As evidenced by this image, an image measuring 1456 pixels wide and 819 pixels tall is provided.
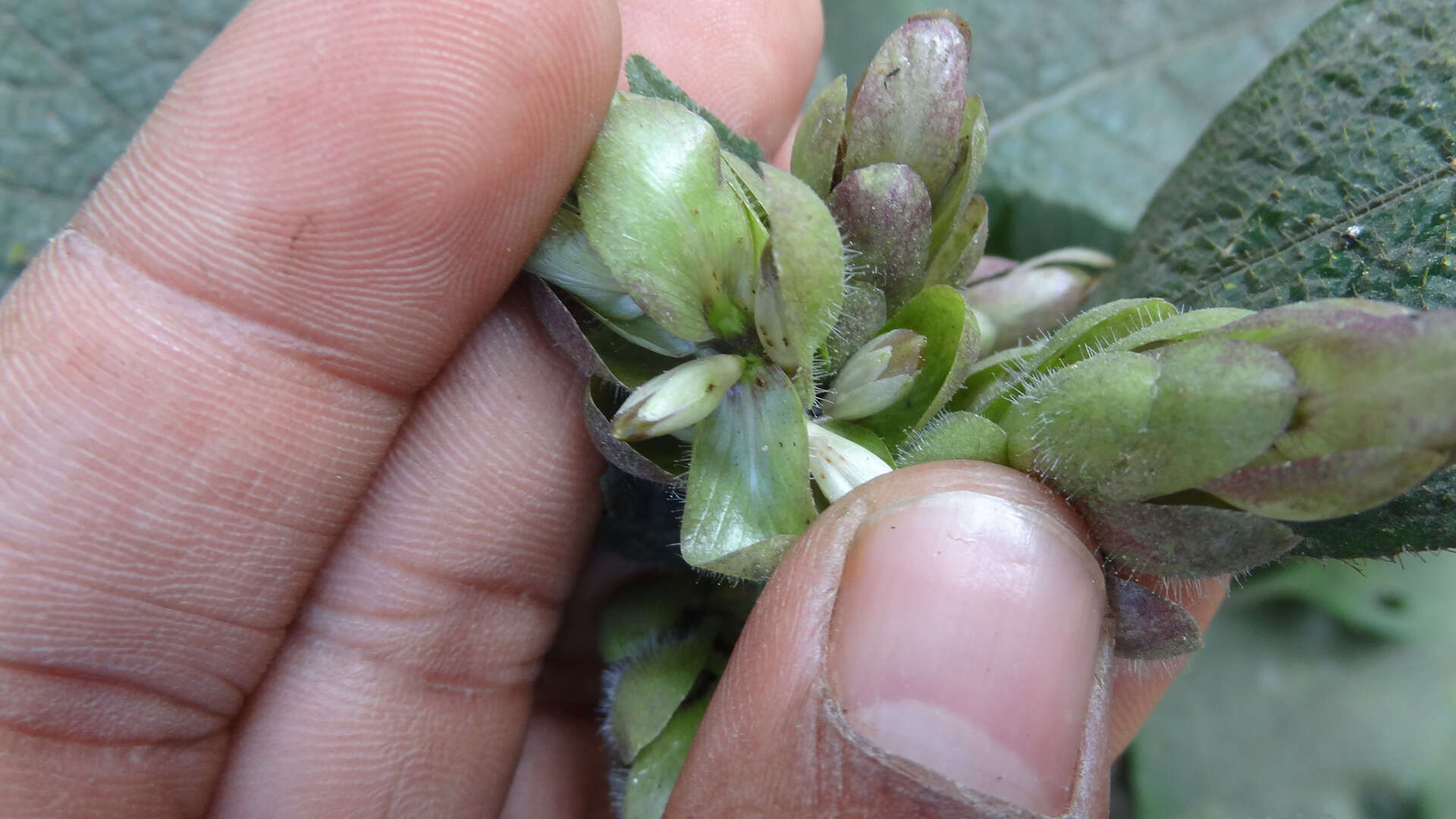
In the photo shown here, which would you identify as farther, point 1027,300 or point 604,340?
point 1027,300

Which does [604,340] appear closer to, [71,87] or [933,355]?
[933,355]

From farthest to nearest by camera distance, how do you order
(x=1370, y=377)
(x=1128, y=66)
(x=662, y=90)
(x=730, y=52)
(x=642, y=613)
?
(x=1128, y=66), (x=730, y=52), (x=642, y=613), (x=662, y=90), (x=1370, y=377)

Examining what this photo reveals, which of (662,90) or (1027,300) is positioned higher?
(662,90)

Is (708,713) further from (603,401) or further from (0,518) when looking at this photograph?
(0,518)

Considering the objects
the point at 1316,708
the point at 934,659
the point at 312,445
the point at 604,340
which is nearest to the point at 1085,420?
the point at 934,659

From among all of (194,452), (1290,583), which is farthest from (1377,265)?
(194,452)

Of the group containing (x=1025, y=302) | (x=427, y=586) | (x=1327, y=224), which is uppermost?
(x=1327, y=224)

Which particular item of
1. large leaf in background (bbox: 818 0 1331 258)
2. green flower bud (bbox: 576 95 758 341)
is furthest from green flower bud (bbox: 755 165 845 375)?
large leaf in background (bbox: 818 0 1331 258)
